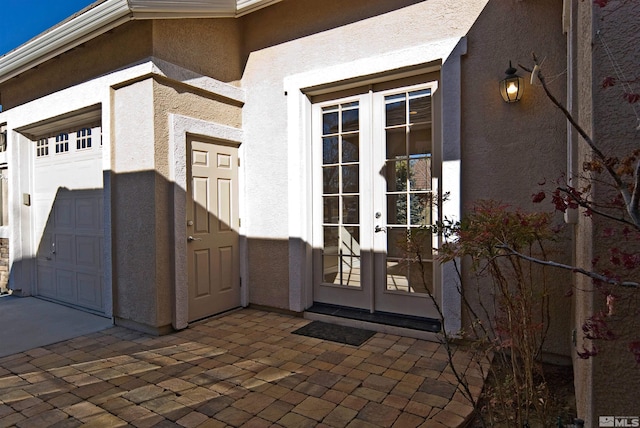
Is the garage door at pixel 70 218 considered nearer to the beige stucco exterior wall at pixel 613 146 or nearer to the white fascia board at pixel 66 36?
the white fascia board at pixel 66 36

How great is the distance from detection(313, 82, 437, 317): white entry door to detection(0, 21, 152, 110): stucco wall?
7.95 feet

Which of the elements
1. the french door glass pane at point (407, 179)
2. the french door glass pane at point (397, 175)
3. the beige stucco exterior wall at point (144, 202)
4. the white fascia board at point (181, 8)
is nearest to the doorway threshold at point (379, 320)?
the french door glass pane at point (407, 179)

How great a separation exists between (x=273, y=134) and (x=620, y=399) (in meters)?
4.52

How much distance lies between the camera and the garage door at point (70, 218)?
5.31 metres

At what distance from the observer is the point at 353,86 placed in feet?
15.5

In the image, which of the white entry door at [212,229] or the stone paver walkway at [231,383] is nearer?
the stone paver walkway at [231,383]

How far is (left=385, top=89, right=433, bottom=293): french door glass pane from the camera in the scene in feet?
14.2

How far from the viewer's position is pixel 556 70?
3551 mm

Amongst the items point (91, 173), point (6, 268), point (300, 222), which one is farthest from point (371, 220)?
point (6, 268)

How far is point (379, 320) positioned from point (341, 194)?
171cm

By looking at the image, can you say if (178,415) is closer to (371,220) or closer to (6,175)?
(371,220)

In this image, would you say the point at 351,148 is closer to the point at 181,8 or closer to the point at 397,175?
the point at 397,175

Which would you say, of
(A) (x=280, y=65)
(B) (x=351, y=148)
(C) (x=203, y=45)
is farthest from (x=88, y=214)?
(B) (x=351, y=148)

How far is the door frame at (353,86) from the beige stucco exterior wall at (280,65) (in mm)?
116
